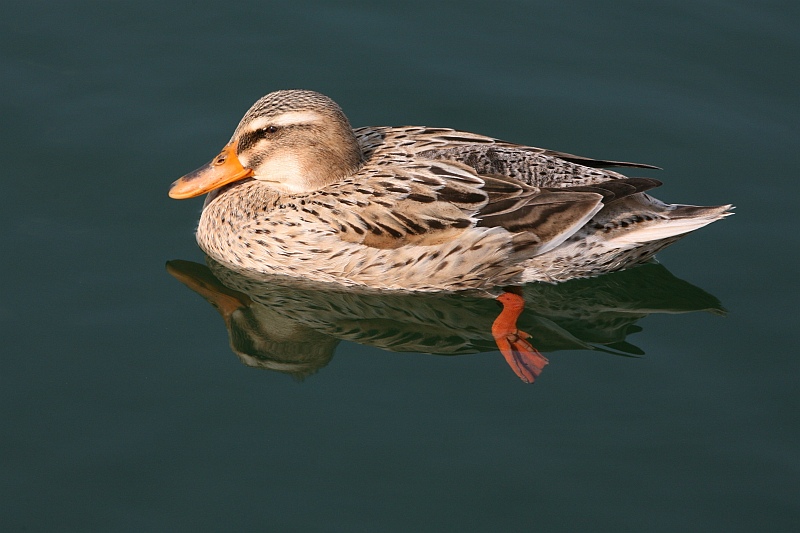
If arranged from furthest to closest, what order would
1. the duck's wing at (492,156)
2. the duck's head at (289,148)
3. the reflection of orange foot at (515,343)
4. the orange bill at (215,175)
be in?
the orange bill at (215,175), the duck's wing at (492,156), the duck's head at (289,148), the reflection of orange foot at (515,343)

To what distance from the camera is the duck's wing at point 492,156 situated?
349 inches

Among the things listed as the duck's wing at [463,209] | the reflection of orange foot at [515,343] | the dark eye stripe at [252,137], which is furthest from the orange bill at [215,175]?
the reflection of orange foot at [515,343]

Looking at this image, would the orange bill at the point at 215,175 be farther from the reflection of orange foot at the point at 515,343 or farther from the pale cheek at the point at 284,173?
the reflection of orange foot at the point at 515,343

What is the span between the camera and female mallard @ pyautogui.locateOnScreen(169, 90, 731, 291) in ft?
28.3

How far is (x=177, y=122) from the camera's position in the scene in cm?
1038

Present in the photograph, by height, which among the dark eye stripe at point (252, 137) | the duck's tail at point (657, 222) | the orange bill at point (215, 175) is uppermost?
the dark eye stripe at point (252, 137)

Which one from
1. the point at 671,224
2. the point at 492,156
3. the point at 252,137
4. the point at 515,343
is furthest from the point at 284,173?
the point at 671,224

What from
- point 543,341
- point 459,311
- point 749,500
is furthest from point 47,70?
point 749,500

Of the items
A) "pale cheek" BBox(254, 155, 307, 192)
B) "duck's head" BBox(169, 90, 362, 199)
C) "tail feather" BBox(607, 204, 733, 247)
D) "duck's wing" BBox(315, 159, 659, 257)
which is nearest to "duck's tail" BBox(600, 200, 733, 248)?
"tail feather" BBox(607, 204, 733, 247)

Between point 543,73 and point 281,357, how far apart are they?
4.64 metres

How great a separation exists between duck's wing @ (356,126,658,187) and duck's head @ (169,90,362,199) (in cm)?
39

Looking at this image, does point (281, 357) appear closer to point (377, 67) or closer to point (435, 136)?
point (435, 136)

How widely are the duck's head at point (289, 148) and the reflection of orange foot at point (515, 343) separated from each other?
5.78 feet

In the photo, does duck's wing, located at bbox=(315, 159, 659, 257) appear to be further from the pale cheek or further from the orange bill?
the orange bill
